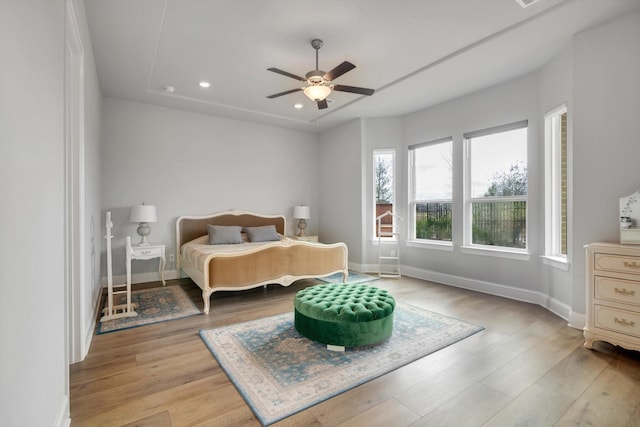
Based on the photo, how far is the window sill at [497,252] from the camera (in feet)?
12.9

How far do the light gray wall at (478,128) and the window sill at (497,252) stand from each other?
0.05 metres

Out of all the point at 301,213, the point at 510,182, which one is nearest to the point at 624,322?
the point at 510,182

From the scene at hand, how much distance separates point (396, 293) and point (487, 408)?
2.42 metres

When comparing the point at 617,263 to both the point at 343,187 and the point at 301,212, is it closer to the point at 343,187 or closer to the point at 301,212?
the point at 343,187

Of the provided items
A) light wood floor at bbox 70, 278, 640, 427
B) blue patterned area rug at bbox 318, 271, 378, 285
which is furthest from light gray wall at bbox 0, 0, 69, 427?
blue patterned area rug at bbox 318, 271, 378, 285

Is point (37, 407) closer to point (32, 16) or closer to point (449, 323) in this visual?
point (32, 16)

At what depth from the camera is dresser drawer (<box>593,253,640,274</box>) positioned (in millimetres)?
2379

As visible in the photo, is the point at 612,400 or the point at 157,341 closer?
the point at 612,400

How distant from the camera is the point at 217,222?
17.9 ft

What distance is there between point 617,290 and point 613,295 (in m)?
0.05

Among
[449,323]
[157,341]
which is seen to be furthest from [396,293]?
[157,341]

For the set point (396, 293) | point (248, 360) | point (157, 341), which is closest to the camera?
point (248, 360)

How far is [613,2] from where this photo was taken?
254cm

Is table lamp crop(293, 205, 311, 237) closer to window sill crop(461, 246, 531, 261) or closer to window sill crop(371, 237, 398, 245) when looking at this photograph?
window sill crop(371, 237, 398, 245)
